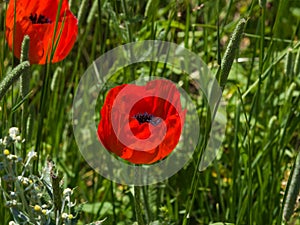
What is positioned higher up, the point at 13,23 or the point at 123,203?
the point at 13,23

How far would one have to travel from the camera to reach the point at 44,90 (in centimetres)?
98

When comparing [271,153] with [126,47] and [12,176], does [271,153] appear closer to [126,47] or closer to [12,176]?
[126,47]

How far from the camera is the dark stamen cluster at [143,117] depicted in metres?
0.87

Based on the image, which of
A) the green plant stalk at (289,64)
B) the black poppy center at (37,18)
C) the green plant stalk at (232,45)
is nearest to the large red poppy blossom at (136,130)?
the green plant stalk at (232,45)

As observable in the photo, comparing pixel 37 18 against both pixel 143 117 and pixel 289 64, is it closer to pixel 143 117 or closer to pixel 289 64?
pixel 143 117

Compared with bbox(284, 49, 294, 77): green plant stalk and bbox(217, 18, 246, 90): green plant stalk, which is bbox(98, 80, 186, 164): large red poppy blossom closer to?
bbox(217, 18, 246, 90): green plant stalk

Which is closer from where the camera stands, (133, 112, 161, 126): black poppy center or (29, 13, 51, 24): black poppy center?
(133, 112, 161, 126): black poppy center

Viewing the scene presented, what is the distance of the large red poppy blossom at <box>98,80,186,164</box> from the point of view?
810 mm

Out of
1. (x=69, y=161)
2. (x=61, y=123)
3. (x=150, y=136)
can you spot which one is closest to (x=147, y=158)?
(x=150, y=136)

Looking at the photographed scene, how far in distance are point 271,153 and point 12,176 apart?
0.61 metres

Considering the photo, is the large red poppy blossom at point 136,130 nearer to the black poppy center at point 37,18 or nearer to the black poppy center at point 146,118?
the black poppy center at point 146,118

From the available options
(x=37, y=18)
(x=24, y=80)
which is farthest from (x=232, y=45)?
(x=37, y=18)

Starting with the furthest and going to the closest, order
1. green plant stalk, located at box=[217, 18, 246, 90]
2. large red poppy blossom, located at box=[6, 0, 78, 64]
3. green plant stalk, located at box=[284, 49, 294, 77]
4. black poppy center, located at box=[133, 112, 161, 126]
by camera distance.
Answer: green plant stalk, located at box=[284, 49, 294, 77], large red poppy blossom, located at box=[6, 0, 78, 64], black poppy center, located at box=[133, 112, 161, 126], green plant stalk, located at box=[217, 18, 246, 90]

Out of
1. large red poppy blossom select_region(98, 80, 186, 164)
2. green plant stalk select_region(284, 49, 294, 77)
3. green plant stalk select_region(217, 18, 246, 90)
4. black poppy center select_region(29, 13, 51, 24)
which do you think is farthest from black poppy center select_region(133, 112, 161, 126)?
green plant stalk select_region(284, 49, 294, 77)
